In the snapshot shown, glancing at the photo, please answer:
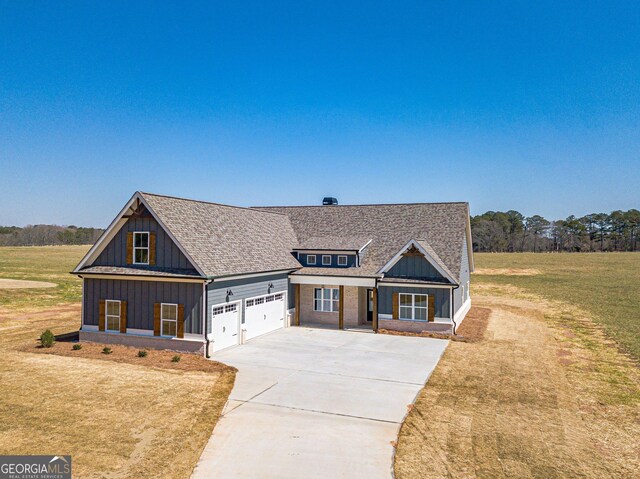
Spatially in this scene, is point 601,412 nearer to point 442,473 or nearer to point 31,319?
→ point 442,473

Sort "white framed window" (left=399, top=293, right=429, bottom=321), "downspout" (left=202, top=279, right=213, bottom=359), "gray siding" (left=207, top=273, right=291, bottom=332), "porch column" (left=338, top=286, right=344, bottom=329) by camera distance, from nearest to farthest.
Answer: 1. "downspout" (left=202, top=279, right=213, bottom=359)
2. "gray siding" (left=207, top=273, right=291, bottom=332)
3. "white framed window" (left=399, top=293, right=429, bottom=321)
4. "porch column" (left=338, top=286, right=344, bottom=329)

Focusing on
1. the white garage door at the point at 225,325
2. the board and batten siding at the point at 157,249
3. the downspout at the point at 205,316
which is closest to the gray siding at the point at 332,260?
the white garage door at the point at 225,325

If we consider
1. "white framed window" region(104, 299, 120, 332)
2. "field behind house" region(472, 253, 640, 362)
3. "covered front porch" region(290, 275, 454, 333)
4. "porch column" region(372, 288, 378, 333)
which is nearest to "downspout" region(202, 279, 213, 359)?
"white framed window" region(104, 299, 120, 332)

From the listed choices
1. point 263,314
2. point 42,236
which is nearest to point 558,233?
point 263,314

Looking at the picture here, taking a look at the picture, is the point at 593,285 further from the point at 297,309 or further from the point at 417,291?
the point at 297,309

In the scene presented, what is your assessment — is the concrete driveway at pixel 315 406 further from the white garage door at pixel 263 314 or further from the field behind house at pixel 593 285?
Result: the field behind house at pixel 593 285

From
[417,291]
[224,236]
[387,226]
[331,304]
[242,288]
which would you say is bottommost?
[331,304]

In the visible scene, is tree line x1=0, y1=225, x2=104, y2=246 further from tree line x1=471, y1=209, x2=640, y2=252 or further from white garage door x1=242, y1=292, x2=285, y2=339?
white garage door x1=242, y1=292, x2=285, y2=339

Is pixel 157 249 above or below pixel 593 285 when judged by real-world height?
above
